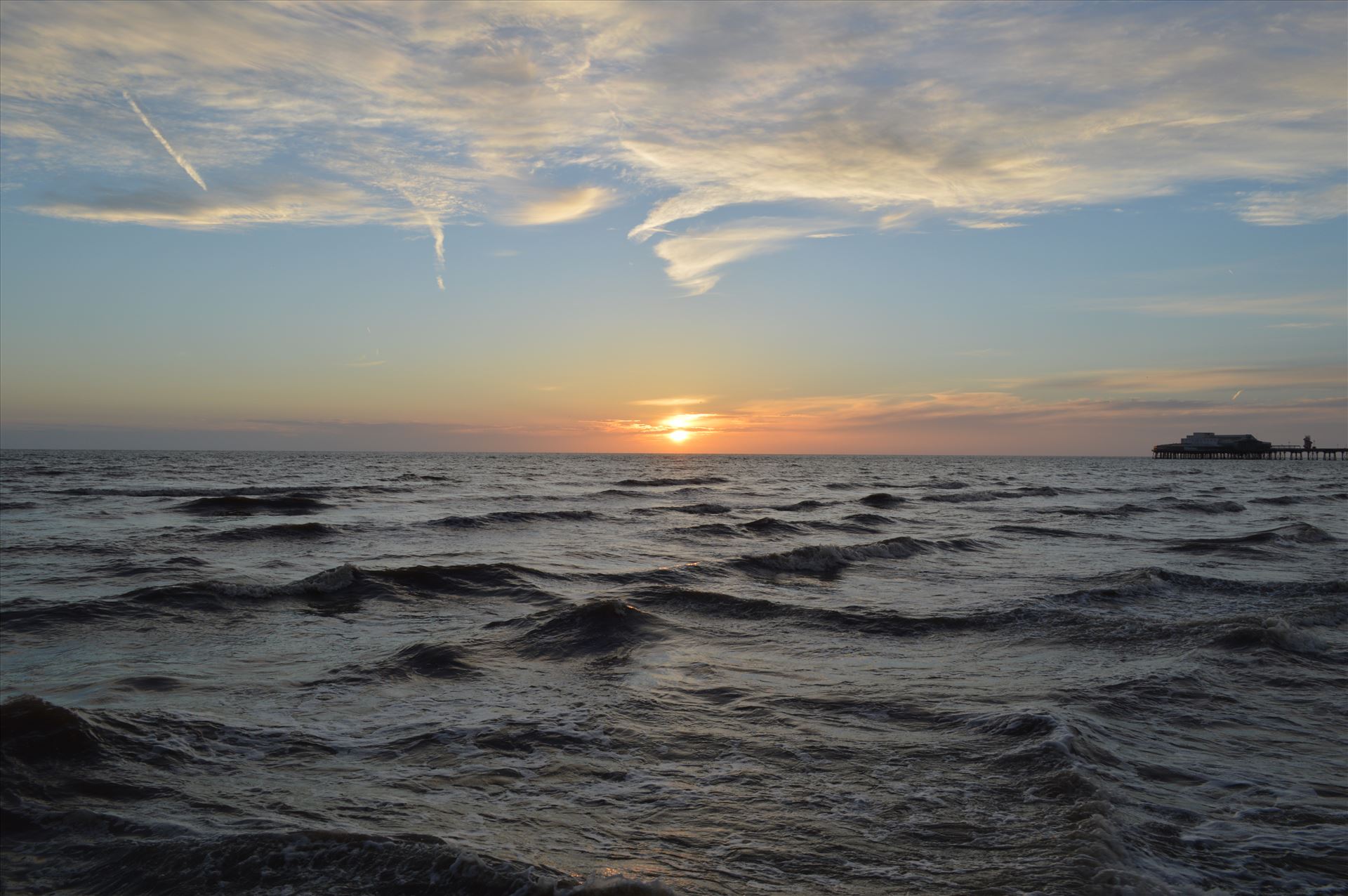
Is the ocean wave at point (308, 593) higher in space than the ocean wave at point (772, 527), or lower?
higher

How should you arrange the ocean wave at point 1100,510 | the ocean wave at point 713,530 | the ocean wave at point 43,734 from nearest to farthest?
the ocean wave at point 43,734
the ocean wave at point 713,530
the ocean wave at point 1100,510

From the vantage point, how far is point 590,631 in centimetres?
1231

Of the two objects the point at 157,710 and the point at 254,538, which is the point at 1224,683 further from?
the point at 254,538

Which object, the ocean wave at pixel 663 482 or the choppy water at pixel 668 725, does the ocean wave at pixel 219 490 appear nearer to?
the ocean wave at pixel 663 482

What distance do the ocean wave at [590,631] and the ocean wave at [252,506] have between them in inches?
934

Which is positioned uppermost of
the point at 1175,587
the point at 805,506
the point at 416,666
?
the point at 416,666

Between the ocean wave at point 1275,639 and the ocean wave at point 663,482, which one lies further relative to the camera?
the ocean wave at point 663,482

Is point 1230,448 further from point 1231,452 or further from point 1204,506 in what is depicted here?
point 1204,506

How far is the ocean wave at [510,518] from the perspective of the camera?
96.9ft

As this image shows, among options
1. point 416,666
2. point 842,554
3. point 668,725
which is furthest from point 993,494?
point 668,725

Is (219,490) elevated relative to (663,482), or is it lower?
elevated

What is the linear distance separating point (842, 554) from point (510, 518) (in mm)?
15179

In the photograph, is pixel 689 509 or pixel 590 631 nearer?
pixel 590 631

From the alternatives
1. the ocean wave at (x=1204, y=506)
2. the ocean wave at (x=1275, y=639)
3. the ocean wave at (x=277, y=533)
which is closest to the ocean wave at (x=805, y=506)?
the ocean wave at (x=1204, y=506)
